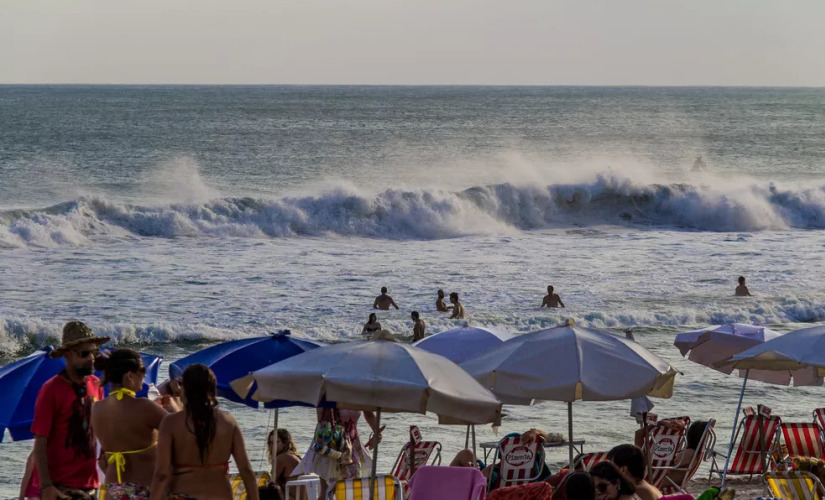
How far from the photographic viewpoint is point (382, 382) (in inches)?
271

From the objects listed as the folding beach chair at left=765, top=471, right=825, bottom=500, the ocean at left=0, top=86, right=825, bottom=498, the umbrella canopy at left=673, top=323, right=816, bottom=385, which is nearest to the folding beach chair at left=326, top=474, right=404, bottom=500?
the folding beach chair at left=765, top=471, right=825, bottom=500

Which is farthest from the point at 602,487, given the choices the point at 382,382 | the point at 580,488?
the point at 382,382

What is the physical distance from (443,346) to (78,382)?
4.64 metres

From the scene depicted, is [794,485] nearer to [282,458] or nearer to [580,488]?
[580,488]

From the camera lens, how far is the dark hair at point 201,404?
5.07 m

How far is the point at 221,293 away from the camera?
78.5 feet

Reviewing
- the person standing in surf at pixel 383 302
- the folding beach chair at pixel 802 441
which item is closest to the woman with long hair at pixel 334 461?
the folding beach chair at pixel 802 441

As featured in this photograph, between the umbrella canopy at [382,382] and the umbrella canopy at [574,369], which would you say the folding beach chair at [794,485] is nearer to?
the umbrella canopy at [574,369]

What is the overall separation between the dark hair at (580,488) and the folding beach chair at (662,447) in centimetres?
402

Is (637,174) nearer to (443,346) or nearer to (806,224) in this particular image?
(806,224)

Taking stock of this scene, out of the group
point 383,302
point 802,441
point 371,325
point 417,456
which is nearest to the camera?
point 417,456

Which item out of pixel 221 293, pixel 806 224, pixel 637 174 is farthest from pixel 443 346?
pixel 637 174

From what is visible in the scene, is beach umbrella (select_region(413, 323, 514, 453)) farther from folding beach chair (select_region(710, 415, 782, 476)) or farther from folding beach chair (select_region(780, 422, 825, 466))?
folding beach chair (select_region(780, 422, 825, 466))

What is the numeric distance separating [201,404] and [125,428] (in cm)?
67
